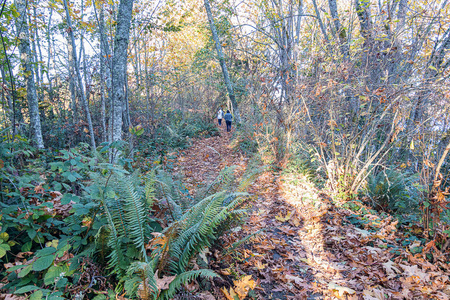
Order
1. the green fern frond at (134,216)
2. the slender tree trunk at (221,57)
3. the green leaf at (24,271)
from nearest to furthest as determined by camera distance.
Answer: the green leaf at (24,271)
the green fern frond at (134,216)
the slender tree trunk at (221,57)

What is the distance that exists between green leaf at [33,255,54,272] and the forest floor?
1.31 meters

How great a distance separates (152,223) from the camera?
8.55 ft

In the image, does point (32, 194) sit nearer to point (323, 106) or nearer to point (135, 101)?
point (323, 106)

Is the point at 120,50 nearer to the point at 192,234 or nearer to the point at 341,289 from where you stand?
the point at 192,234

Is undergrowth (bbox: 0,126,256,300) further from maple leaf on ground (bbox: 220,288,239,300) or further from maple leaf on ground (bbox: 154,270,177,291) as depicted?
maple leaf on ground (bbox: 220,288,239,300)

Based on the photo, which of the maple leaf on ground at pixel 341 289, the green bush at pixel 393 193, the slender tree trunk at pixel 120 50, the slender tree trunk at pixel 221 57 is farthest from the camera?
the slender tree trunk at pixel 221 57

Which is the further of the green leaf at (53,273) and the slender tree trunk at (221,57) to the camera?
the slender tree trunk at (221,57)

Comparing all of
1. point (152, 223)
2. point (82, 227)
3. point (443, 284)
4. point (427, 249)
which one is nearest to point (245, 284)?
point (152, 223)

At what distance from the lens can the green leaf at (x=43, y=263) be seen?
5.54 feet

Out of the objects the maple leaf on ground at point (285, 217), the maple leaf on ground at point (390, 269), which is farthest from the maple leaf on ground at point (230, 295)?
the maple leaf on ground at point (285, 217)

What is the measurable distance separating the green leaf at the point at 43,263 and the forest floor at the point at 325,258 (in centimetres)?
131

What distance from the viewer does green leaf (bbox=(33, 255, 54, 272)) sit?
66.5 inches

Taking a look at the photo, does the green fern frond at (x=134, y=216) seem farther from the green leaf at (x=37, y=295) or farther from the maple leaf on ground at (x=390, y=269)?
the maple leaf on ground at (x=390, y=269)

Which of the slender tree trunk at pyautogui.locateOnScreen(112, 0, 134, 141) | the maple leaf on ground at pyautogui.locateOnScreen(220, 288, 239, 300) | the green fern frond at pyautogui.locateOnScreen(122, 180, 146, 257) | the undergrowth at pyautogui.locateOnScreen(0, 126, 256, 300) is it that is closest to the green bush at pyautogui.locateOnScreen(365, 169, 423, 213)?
the maple leaf on ground at pyautogui.locateOnScreen(220, 288, 239, 300)
